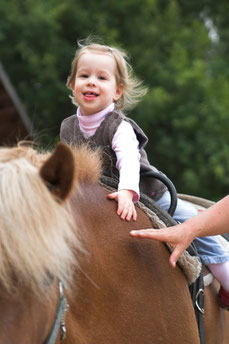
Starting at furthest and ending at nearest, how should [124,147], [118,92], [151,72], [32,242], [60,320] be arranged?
[151,72]
[118,92]
[124,147]
[60,320]
[32,242]

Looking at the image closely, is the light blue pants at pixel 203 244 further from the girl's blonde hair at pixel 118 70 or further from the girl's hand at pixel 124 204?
the girl's blonde hair at pixel 118 70

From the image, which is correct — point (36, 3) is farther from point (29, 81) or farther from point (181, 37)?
point (181, 37)

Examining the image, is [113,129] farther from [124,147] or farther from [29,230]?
[29,230]

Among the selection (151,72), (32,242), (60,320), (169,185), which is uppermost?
(32,242)

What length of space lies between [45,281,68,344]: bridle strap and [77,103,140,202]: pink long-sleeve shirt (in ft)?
2.14

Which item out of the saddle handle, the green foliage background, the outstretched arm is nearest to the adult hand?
the outstretched arm

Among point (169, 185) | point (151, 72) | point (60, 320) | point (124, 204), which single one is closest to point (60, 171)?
point (60, 320)

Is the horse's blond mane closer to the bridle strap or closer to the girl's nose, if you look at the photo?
the bridle strap

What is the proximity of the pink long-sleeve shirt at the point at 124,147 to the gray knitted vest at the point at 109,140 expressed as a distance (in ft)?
0.09

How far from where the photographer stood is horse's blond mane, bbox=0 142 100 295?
169cm

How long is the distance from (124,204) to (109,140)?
367 mm

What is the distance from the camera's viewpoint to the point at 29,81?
41.9 ft

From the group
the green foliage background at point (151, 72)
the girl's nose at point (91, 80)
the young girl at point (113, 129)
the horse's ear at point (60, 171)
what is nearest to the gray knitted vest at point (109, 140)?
the young girl at point (113, 129)

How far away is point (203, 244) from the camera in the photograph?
2.79 metres
